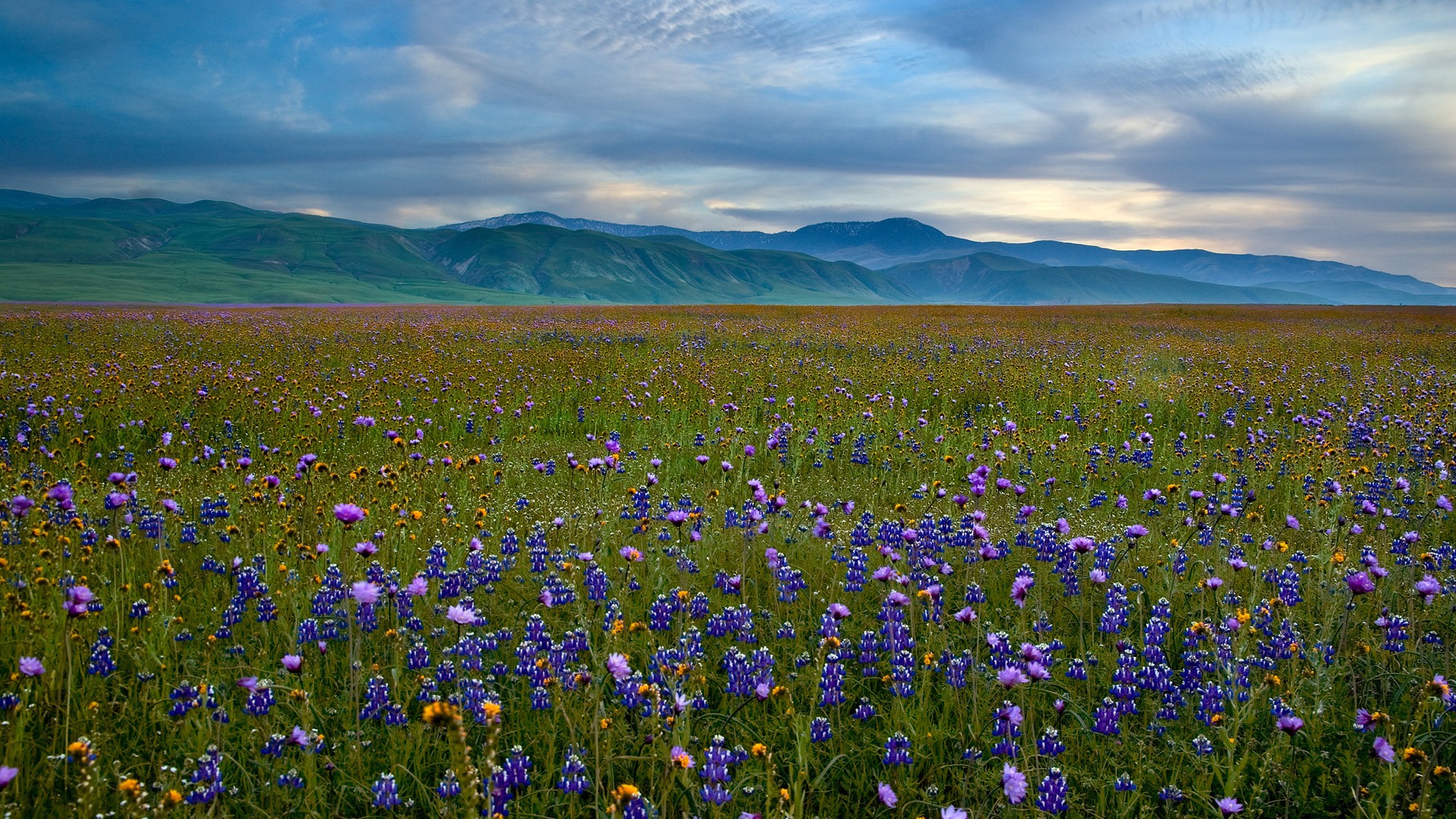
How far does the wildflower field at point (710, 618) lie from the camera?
8.91ft

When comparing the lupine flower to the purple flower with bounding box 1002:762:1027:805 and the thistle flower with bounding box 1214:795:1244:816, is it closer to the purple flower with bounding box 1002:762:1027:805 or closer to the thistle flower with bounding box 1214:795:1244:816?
the purple flower with bounding box 1002:762:1027:805

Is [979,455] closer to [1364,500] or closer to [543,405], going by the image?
[1364,500]

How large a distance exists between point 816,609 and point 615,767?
1861mm

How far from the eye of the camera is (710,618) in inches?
151

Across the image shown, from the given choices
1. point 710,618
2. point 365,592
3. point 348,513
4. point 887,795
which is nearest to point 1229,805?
point 887,795

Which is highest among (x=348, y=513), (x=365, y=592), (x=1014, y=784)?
(x=348, y=513)

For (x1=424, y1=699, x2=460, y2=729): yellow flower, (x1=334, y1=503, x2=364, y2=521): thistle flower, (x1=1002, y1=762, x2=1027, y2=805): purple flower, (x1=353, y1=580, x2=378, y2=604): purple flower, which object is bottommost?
(x1=1002, y1=762, x2=1027, y2=805): purple flower

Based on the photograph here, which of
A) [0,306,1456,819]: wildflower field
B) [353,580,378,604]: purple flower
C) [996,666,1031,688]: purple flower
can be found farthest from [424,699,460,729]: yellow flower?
[996,666,1031,688]: purple flower

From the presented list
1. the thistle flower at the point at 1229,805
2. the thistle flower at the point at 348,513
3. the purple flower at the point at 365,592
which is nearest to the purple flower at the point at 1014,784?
the thistle flower at the point at 1229,805

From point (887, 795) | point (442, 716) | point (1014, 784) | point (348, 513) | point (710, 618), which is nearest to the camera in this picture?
point (442, 716)

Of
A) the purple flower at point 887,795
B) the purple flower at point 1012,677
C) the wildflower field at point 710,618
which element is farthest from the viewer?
the wildflower field at point 710,618

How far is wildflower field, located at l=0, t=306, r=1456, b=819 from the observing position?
2715 mm

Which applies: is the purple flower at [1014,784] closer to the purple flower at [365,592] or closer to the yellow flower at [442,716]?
the yellow flower at [442,716]

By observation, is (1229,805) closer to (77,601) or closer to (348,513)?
(348,513)
